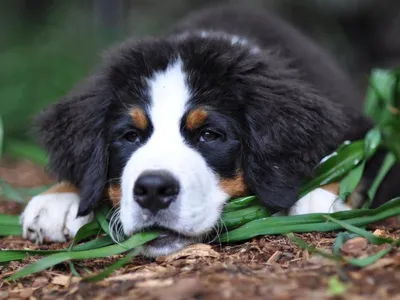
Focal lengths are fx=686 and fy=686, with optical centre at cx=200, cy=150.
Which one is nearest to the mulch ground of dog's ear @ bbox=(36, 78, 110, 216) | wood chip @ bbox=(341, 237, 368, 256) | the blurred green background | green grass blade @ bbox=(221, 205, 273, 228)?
wood chip @ bbox=(341, 237, 368, 256)

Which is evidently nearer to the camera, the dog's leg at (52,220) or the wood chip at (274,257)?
the wood chip at (274,257)

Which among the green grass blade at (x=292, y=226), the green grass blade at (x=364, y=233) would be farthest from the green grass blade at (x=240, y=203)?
the green grass blade at (x=364, y=233)

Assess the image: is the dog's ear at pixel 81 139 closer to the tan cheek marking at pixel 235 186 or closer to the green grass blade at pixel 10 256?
the green grass blade at pixel 10 256

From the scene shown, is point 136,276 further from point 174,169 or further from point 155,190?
point 174,169

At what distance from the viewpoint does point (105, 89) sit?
421 centimetres

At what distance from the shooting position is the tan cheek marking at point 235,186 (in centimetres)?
386

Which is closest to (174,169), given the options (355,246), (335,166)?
(355,246)

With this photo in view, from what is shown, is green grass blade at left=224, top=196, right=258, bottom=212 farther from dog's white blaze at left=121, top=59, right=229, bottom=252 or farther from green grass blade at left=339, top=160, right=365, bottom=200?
green grass blade at left=339, top=160, right=365, bottom=200

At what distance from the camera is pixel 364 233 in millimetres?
3410

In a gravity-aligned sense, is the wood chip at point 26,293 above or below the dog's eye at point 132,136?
below

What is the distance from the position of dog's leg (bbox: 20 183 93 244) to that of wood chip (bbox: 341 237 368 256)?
5.51 feet

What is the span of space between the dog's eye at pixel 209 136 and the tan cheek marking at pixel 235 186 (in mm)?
244

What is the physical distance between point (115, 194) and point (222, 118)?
2.56 feet

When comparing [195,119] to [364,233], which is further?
[195,119]
